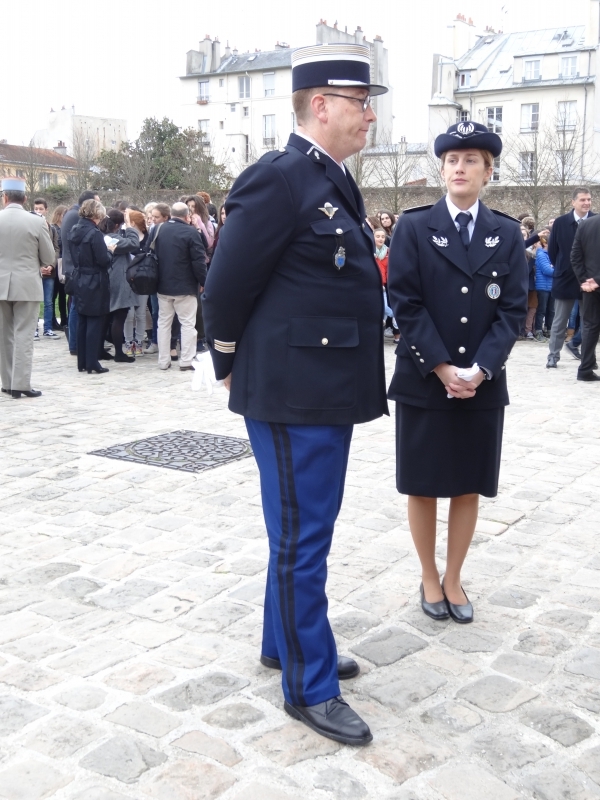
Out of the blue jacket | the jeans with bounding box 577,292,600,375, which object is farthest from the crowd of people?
the blue jacket

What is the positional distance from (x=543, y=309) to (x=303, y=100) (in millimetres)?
12714

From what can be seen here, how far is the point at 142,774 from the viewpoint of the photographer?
2.90 meters

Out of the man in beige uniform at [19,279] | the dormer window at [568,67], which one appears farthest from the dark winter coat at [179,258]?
the dormer window at [568,67]

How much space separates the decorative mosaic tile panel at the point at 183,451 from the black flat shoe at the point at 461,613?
288cm

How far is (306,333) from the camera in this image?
311cm

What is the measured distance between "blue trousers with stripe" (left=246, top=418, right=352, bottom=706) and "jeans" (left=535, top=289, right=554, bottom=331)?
1235 cm

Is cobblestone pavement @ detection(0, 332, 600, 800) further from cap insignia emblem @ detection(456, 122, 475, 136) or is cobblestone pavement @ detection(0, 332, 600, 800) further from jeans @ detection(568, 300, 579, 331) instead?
jeans @ detection(568, 300, 579, 331)

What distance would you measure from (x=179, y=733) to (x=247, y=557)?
1.77m

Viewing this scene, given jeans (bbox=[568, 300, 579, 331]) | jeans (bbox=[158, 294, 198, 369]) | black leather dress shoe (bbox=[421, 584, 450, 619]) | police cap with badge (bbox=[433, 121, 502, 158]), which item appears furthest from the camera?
jeans (bbox=[568, 300, 579, 331])

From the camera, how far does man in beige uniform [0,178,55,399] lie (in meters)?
9.39

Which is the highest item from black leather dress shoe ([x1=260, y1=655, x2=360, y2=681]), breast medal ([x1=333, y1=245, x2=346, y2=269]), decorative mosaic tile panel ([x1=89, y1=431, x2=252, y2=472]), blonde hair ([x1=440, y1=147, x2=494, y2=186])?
blonde hair ([x1=440, y1=147, x2=494, y2=186])

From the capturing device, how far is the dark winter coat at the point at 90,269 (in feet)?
36.7

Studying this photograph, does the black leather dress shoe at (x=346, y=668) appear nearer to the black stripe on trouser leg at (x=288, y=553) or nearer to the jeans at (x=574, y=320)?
the black stripe on trouser leg at (x=288, y=553)

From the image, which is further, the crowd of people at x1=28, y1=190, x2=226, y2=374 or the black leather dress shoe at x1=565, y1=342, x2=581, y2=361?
the black leather dress shoe at x1=565, y1=342, x2=581, y2=361
